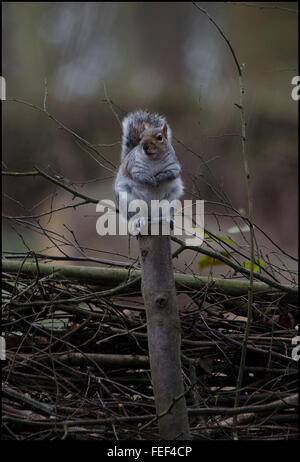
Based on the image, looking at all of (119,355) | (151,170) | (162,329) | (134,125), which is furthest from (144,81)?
(162,329)

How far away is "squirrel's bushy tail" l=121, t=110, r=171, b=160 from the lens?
205 centimetres

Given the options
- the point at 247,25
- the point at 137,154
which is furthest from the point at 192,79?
the point at 137,154

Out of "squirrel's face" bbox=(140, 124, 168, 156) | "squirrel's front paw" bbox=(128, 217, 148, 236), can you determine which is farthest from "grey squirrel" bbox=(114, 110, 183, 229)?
"squirrel's front paw" bbox=(128, 217, 148, 236)

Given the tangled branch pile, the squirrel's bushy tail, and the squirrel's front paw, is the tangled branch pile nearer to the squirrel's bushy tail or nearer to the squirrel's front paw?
the squirrel's front paw

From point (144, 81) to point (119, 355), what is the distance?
6477 mm

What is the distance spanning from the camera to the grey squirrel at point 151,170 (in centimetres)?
182

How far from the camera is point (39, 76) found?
25.8 ft

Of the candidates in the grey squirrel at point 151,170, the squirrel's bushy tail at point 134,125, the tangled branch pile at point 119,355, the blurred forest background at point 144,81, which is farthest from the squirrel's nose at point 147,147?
the blurred forest background at point 144,81

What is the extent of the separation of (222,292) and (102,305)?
387mm

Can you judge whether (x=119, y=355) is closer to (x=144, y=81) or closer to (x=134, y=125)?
(x=134, y=125)

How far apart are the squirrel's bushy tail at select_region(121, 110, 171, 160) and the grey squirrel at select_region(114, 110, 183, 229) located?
0.23 ft

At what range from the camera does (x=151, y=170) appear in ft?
6.07

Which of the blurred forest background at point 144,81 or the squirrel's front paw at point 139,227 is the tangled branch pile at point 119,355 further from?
the blurred forest background at point 144,81

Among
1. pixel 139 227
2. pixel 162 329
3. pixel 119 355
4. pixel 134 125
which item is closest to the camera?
pixel 162 329
